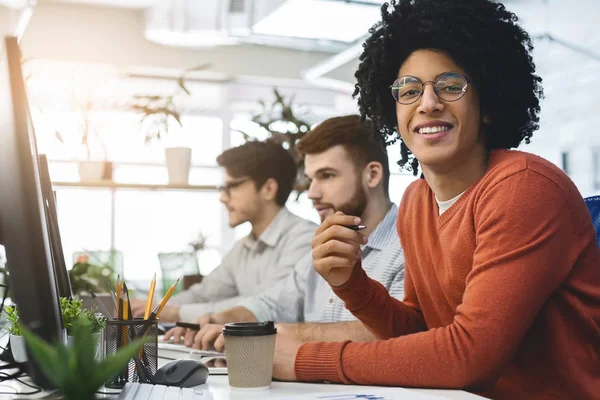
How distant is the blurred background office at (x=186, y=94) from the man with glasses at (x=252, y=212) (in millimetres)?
145

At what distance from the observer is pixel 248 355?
1.07 m

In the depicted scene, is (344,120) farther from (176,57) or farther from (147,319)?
(176,57)

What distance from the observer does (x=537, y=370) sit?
121 cm

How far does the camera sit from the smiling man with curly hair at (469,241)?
1079 mm

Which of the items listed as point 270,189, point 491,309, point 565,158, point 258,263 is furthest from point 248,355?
point 565,158

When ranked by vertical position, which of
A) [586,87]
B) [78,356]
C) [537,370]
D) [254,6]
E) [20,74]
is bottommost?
[537,370]

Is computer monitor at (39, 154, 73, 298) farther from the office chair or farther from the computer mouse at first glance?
the office chair

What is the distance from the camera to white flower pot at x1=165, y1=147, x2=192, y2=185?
10.9 feet

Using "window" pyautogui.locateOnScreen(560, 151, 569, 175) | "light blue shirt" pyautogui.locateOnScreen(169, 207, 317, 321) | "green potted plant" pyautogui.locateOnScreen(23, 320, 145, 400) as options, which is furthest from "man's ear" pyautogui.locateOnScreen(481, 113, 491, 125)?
"window" pyautogui.locateOnScreen(560, 151, 569, 175)

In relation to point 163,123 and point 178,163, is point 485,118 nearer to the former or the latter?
point 178,163

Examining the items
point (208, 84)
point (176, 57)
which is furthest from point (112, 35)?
point (208, 84)

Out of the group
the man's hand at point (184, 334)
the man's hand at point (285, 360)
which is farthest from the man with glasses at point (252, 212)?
the man's hand at point (285, 360)

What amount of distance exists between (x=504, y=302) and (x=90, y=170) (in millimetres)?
2526

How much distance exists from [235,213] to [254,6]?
1.57m
